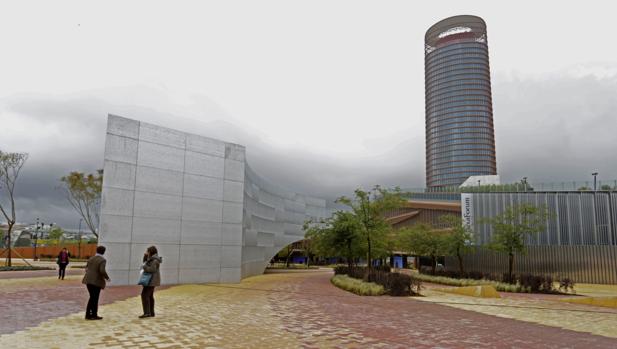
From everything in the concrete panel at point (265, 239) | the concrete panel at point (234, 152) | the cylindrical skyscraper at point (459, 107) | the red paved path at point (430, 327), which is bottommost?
the red paved path at point (430, 327)

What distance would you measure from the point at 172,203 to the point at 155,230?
151 cm

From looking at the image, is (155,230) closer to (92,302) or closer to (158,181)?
(158,181)

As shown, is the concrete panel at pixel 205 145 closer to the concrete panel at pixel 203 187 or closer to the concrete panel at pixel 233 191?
the concrete panel at pixel 203 187

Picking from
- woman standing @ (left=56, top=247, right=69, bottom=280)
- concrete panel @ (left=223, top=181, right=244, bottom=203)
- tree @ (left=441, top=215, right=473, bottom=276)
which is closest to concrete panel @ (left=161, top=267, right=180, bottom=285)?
concrete panel @ (left=223, top=181, right=244, bottom=203)

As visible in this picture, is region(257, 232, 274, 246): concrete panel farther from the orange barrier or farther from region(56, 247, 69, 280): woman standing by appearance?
the orange barrier

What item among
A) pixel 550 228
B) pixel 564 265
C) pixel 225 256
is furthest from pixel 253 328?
pixel 550 228

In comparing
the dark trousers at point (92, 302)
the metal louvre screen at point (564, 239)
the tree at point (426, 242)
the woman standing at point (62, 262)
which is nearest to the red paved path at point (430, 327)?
the dark trousers at point (92, 302)

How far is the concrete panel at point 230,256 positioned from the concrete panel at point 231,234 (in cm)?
28

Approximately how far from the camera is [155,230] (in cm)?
1820

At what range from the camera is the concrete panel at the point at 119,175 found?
1698 centimetres

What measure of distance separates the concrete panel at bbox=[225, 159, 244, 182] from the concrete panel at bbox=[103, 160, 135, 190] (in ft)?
16.5

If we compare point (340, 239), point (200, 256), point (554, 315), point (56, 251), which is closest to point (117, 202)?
point (200, 256)

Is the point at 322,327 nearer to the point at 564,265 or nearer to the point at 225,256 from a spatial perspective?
the point at 225,256

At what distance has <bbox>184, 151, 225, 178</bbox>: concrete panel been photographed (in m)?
19.8
